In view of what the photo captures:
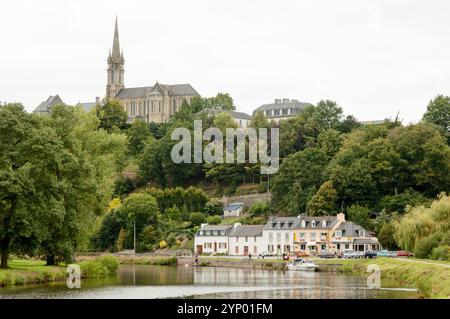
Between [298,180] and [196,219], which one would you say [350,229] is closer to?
[298,180]

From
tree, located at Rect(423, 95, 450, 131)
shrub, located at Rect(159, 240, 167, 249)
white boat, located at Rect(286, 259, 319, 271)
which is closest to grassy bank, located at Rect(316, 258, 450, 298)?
white boat, located at Rect(286, 259, 319, 271)

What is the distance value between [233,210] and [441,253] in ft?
192

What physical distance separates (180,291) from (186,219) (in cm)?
6726

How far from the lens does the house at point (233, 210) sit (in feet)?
405

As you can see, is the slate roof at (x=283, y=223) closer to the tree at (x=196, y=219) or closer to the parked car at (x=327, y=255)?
the parked car at (x=327, y=255)

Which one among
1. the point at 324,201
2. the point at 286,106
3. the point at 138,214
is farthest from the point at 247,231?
the point at 286,106

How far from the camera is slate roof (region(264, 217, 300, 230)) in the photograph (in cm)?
10544

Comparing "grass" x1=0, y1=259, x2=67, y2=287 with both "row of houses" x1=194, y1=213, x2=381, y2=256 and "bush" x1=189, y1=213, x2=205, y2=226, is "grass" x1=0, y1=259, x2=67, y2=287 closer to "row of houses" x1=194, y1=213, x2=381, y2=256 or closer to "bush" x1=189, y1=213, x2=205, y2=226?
"row of houses" x1=194, y1=213, x2=381, y2=256

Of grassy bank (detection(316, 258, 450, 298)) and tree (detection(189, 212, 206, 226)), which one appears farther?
tree (detection(189, 212, 206, 226))

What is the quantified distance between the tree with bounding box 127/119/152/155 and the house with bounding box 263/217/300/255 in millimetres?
55151

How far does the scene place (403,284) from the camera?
59250 millimetres

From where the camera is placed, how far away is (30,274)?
2266 inches

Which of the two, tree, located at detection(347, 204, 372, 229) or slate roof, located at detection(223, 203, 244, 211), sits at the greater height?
slate roof, located at detection(223, 203, 244, 211)
